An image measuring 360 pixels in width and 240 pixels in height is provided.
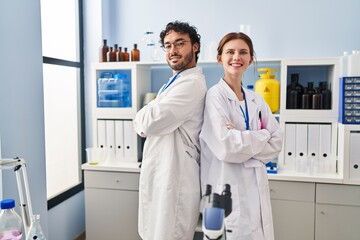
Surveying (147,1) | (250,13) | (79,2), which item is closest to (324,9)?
(250,13)

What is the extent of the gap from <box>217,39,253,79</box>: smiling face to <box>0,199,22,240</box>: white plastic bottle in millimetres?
1073

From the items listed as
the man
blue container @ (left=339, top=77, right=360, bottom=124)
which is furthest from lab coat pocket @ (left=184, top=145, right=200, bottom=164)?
blue container @ (left=339, top=77, right=360, bottom=124)

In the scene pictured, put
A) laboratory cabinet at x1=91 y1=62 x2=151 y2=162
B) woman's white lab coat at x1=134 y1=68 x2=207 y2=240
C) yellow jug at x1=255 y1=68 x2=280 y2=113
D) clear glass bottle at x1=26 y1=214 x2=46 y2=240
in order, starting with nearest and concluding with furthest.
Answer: clear glass bottle at x1=26 y1=214 x2=46 y2=240 → woman's white lab coat at x1=134 y1=68 x2=207 y2=240 → yellow jug at x1=255 y1=68 x2=280 y2=113 → laboratory cabinet at x1=91 y1=62 x2=151 y2=162

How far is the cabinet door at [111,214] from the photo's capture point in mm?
2545

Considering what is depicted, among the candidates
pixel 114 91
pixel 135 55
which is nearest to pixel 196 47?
pixel 135 55

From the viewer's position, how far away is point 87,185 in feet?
8.54

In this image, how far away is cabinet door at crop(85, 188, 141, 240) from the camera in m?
2.54

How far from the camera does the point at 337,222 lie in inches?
87.0

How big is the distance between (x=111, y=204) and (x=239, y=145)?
1.47 meters

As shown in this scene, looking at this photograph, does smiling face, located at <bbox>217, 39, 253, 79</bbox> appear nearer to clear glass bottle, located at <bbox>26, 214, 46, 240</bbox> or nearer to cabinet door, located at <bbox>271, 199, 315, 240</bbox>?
clear glass bottle, located at <bbox>26, 214, 46, 240</bbox>

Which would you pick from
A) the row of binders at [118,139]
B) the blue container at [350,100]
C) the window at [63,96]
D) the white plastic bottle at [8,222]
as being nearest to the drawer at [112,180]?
the row of binders at [118,139]

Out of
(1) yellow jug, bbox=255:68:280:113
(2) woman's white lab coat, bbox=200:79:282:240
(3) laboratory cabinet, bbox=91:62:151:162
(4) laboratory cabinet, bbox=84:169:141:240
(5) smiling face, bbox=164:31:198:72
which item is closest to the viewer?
(2) woman's white lab coat, bbox=200:79:282:240

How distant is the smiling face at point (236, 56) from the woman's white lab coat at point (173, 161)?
0.18 m

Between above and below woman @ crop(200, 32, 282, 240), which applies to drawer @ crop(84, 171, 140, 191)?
below
